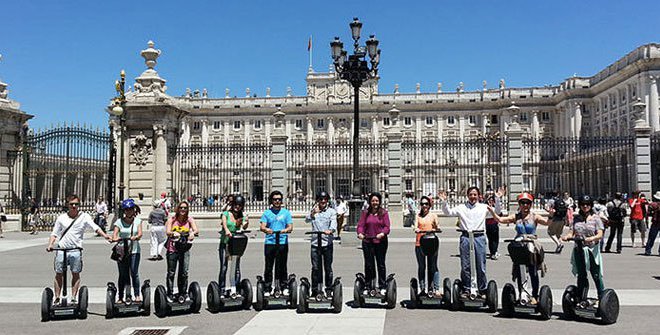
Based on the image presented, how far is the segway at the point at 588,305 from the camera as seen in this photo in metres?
7.12

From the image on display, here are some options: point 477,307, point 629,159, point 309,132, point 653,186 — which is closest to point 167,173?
point 477,307

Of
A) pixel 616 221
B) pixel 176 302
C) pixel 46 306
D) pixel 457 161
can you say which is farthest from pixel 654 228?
pixel 457 161

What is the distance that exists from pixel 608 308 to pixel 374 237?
313 cm

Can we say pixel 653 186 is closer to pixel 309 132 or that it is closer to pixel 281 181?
pixel 281 181

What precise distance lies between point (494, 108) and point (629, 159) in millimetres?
60390

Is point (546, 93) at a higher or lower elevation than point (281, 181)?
higher

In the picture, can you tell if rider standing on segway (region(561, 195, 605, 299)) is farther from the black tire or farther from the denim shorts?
the denim shorts

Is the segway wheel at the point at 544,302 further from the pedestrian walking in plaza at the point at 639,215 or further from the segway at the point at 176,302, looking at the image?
the pedestrian walking in plaza at the point at 639,215

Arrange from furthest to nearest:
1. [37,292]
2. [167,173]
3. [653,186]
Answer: [653,186] < [167,173] < [37,292]

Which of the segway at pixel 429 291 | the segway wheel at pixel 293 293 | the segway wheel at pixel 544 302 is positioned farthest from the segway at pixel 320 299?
the segway wheel at pixel 544 302

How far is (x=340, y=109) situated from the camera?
281ft

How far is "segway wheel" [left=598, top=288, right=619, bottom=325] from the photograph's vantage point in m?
7.11

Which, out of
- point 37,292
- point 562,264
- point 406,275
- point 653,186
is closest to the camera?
point 37,292

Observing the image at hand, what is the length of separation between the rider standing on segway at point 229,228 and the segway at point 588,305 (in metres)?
4.60
